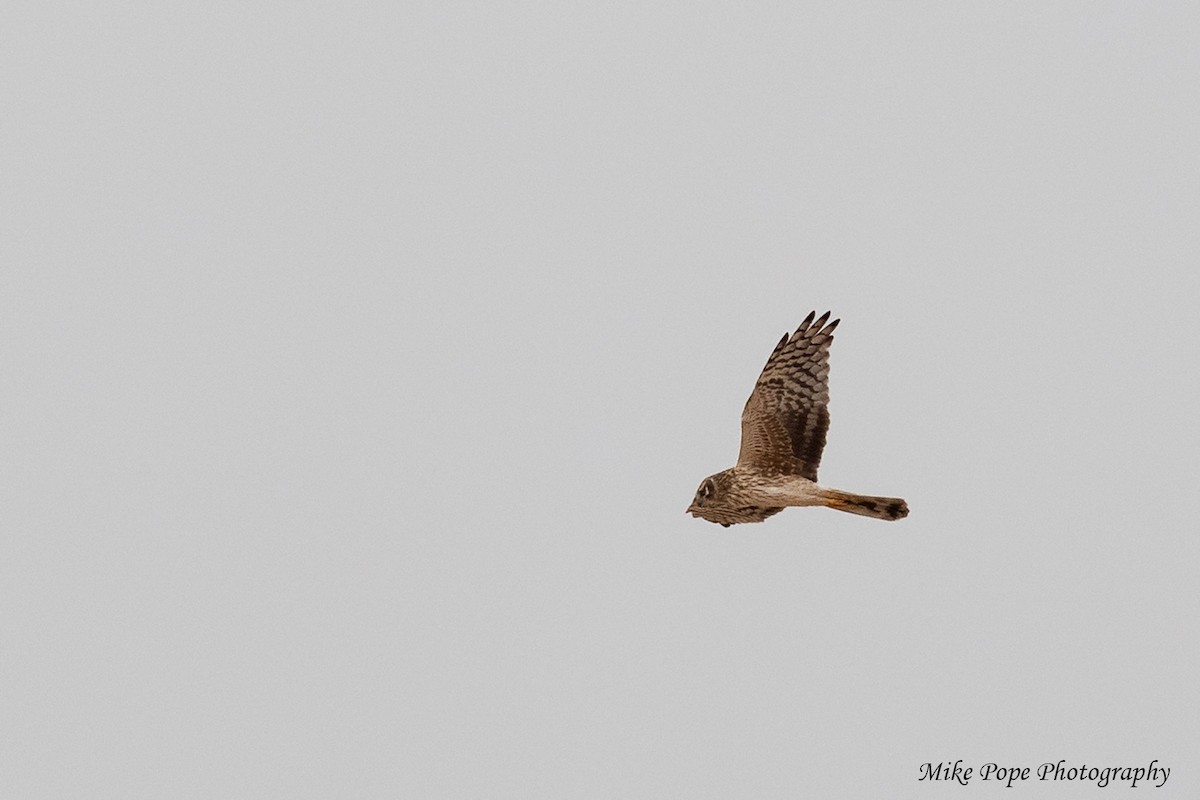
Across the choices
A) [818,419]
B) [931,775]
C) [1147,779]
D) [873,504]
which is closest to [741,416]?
[818,419]

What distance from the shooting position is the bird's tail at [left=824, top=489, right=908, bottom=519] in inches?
392

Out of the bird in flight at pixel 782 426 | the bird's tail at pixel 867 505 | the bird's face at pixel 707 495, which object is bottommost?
the bird's face at pixel 707 495

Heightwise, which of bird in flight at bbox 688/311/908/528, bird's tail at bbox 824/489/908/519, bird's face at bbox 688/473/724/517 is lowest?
bird's face at bbox 688/473/724/517

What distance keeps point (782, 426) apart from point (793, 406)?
198 millimetres

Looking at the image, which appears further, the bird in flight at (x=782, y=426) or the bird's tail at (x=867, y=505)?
the bird in flight at (x=782, y=426)

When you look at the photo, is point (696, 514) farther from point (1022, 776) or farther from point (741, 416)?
point (1022, 776)

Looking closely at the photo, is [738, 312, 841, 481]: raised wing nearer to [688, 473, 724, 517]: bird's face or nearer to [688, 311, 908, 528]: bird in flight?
[688, 311, 908, 528]: bird in flight

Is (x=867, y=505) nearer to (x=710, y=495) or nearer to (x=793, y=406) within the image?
(x=793, y=406)

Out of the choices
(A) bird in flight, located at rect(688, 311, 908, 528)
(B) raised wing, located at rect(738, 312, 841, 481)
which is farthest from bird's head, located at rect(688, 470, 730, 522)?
(B) raised wing, located at rect(738, 312, 841, 481)

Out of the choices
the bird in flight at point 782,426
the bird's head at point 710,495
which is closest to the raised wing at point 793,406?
the bird in flight at point 782,426

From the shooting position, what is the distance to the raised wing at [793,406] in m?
11.2

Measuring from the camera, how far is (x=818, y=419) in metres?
11.2

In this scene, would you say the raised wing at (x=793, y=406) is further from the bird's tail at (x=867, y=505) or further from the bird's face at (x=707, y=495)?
the bird's tail at (x=867, y=505)

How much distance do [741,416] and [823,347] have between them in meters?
0.95
